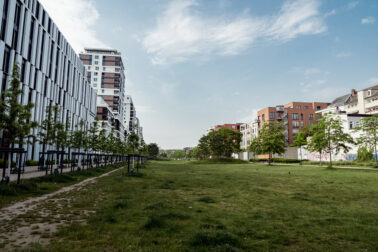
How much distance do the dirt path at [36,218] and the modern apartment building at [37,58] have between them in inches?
686

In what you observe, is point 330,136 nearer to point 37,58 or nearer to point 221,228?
point 221,228

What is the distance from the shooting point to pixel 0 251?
15.0 feet

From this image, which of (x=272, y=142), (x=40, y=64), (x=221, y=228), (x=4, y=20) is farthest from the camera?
(x=272, y=142)

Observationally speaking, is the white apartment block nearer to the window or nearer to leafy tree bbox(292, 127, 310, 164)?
leafy tree bbox(292, 127, 310, 164)

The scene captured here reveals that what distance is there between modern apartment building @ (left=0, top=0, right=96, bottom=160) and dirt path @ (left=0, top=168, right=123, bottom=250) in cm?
1742

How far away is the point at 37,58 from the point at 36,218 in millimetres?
42615

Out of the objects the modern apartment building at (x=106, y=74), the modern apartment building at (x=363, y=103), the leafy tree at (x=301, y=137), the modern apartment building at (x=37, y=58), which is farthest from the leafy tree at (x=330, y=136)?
the modern apartment building at (x=106, y=74)

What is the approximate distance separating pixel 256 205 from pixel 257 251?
5068 millimetres

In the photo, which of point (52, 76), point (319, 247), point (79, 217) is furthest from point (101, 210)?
point (52, 76)

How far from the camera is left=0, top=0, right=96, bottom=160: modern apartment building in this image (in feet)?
107

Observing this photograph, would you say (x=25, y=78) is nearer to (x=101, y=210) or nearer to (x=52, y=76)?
(x=52, y=76)

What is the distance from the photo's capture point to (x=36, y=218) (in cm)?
713

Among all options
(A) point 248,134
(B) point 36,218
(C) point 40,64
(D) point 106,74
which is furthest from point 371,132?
(D) point 106,74

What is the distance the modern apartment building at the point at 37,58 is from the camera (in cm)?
3253
